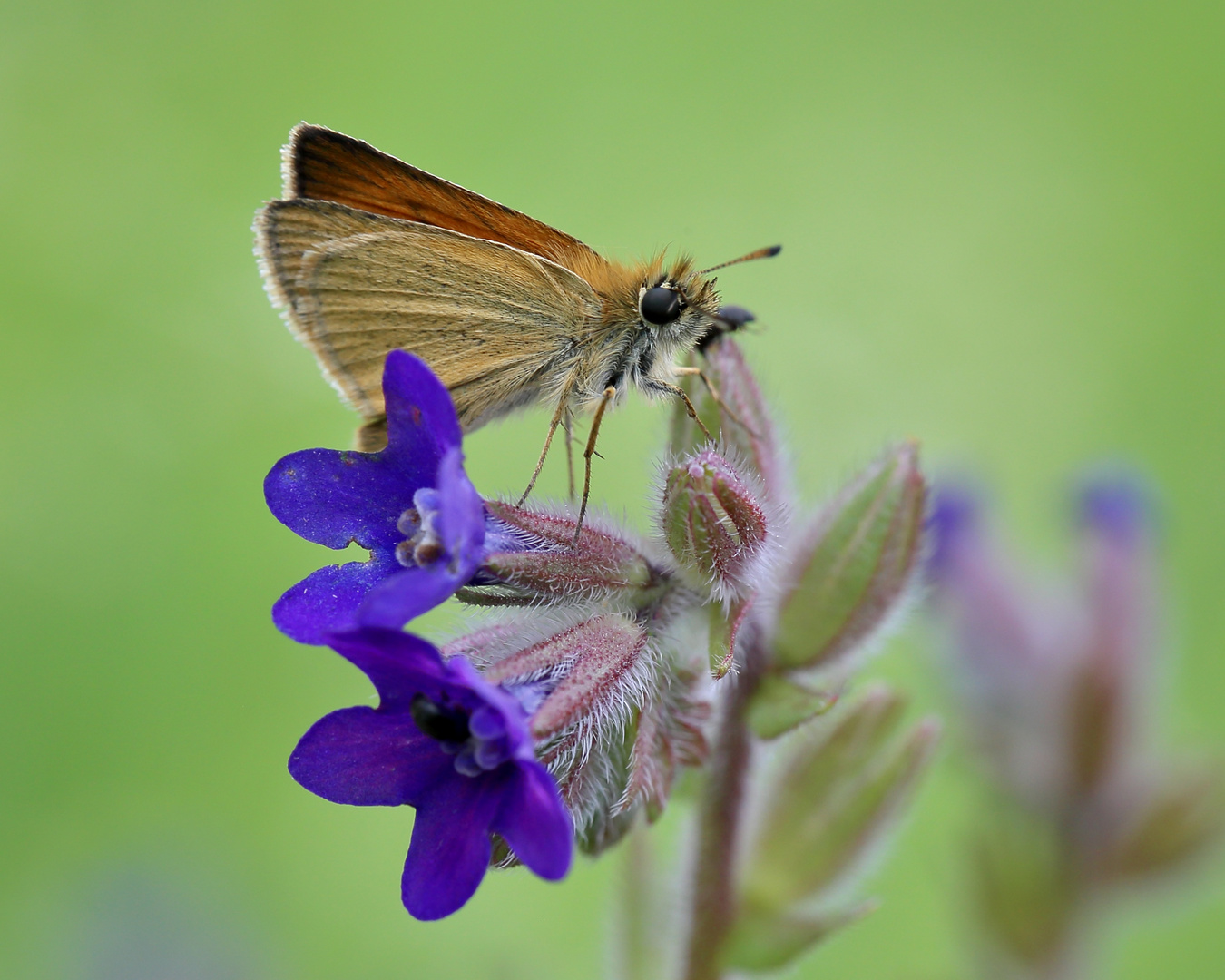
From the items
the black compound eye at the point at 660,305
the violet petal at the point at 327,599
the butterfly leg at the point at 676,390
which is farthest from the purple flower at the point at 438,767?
the black compound eye at the point at 660,305

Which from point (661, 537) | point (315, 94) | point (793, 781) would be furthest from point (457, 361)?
point (315, 94)

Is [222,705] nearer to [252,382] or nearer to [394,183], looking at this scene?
[252,382]

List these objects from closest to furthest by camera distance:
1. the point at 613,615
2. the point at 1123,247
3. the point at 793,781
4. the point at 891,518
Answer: the point at 613,615 < the point at 891,518 < the point at 793,781 < the point at 1123,247

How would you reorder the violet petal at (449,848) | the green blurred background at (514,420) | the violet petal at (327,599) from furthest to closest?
1. the green blurred background at (514,420)
2. the violet petal at (327,599)
3. the violet petal at (449,848)

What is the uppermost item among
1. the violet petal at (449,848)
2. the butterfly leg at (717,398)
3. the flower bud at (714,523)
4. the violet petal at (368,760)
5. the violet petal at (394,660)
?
the butterfly leg at (717,398)

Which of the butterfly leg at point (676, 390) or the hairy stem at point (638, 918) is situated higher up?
the butterfly leg at point (676, 390)

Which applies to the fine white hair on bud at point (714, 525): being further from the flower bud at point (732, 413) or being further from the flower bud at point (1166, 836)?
the flower bud at point (1166, 836)

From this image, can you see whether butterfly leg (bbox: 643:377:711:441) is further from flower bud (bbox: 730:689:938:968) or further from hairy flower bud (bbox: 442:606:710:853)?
flower bud (bbox: 730:689:938:968)
